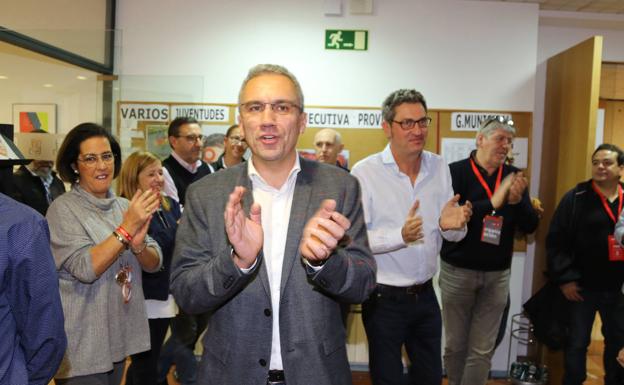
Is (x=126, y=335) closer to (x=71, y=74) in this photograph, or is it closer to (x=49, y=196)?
(x=49, y=196)

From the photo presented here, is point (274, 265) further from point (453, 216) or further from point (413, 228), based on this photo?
point (453, 216)

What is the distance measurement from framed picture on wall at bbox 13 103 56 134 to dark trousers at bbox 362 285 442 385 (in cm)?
251

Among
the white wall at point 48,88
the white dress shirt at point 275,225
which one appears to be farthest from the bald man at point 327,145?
the white dress shirt at point 275,225

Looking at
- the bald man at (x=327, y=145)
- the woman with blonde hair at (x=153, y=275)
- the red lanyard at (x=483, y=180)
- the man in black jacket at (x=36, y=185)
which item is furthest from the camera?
the bald man at (x=327, y=145)

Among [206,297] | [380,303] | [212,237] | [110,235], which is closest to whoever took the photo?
[206,297]

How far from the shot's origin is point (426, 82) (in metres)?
4.76

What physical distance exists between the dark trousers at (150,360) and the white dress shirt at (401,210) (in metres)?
1.30

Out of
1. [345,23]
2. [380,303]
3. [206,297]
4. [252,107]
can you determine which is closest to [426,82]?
[345,23]

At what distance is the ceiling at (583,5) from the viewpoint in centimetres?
455

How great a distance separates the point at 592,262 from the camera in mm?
3668

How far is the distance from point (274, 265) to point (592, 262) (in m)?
2.90

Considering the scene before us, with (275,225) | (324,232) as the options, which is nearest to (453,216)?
(275,225)

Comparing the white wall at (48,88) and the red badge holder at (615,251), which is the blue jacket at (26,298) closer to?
the white wall at (48,88)

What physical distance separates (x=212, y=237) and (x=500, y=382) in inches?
155
